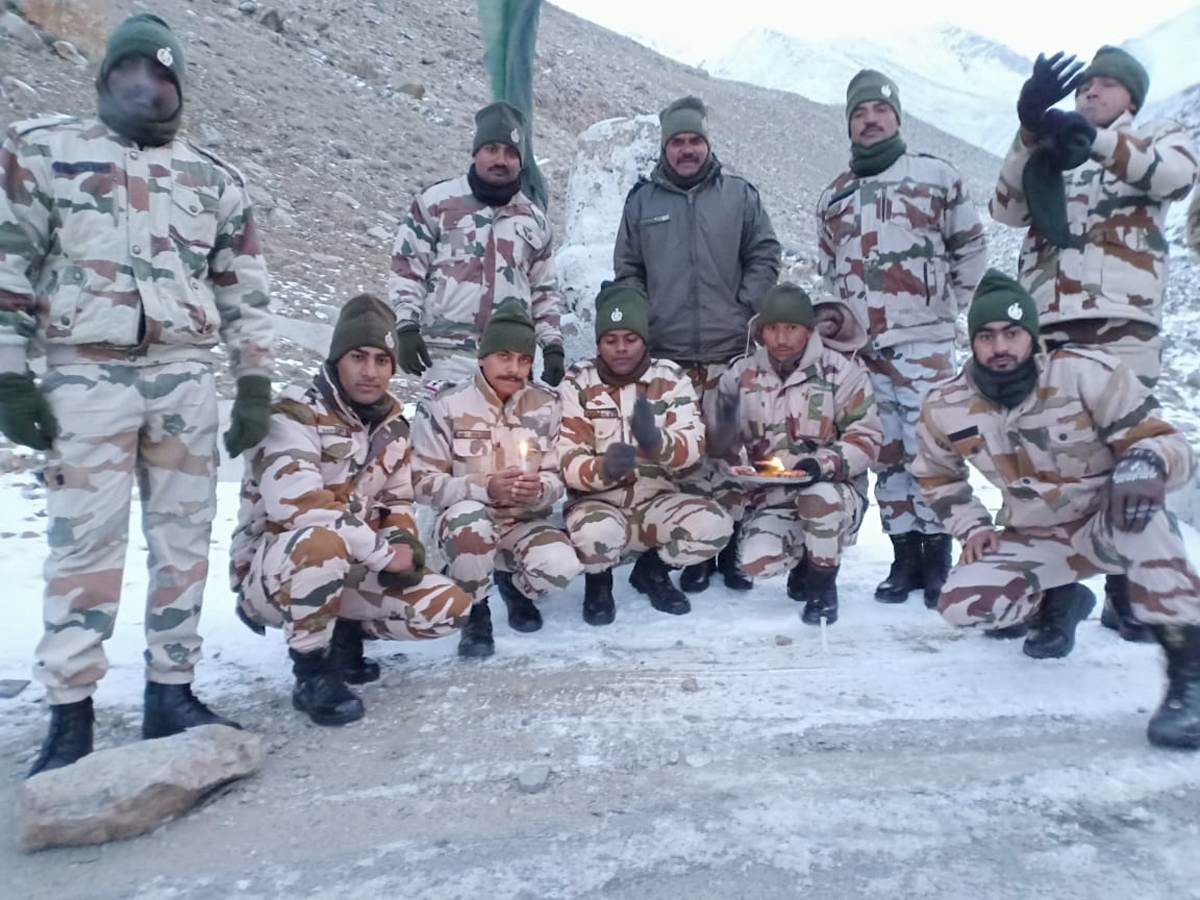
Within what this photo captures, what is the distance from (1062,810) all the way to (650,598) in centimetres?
191

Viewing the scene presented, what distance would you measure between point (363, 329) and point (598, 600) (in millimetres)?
1417

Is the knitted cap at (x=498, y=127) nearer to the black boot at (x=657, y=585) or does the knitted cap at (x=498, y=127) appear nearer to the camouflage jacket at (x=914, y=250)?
the camouflage jacket at (x=914, y=250)

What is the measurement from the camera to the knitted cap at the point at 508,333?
12.0 feet

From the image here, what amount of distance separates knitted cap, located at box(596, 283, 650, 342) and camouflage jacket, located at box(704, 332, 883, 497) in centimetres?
55

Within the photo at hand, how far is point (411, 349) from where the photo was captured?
394 centimetres

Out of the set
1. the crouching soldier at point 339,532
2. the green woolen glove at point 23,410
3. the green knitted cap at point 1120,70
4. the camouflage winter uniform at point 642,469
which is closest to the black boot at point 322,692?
the crouching soldier at point 339,532

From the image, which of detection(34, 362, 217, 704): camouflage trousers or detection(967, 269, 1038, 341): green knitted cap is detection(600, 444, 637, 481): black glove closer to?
detection(967, 269, 1038, 341): green knitted cap

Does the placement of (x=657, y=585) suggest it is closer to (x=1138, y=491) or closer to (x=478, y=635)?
(x=478, y=635)

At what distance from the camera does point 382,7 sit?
82.2 feet

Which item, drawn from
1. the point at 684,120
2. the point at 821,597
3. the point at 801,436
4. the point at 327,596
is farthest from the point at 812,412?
the point at 327,596

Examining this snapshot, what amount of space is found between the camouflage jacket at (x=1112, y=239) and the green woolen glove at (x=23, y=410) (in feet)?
10.7

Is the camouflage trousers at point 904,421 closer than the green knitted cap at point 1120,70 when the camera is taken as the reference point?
A: No

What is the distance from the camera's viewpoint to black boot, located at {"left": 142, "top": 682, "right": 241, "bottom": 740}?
2.71 m

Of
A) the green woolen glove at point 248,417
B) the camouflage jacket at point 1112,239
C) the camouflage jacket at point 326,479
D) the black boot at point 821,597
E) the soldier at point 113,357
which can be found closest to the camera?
the soldier at point 113,357
